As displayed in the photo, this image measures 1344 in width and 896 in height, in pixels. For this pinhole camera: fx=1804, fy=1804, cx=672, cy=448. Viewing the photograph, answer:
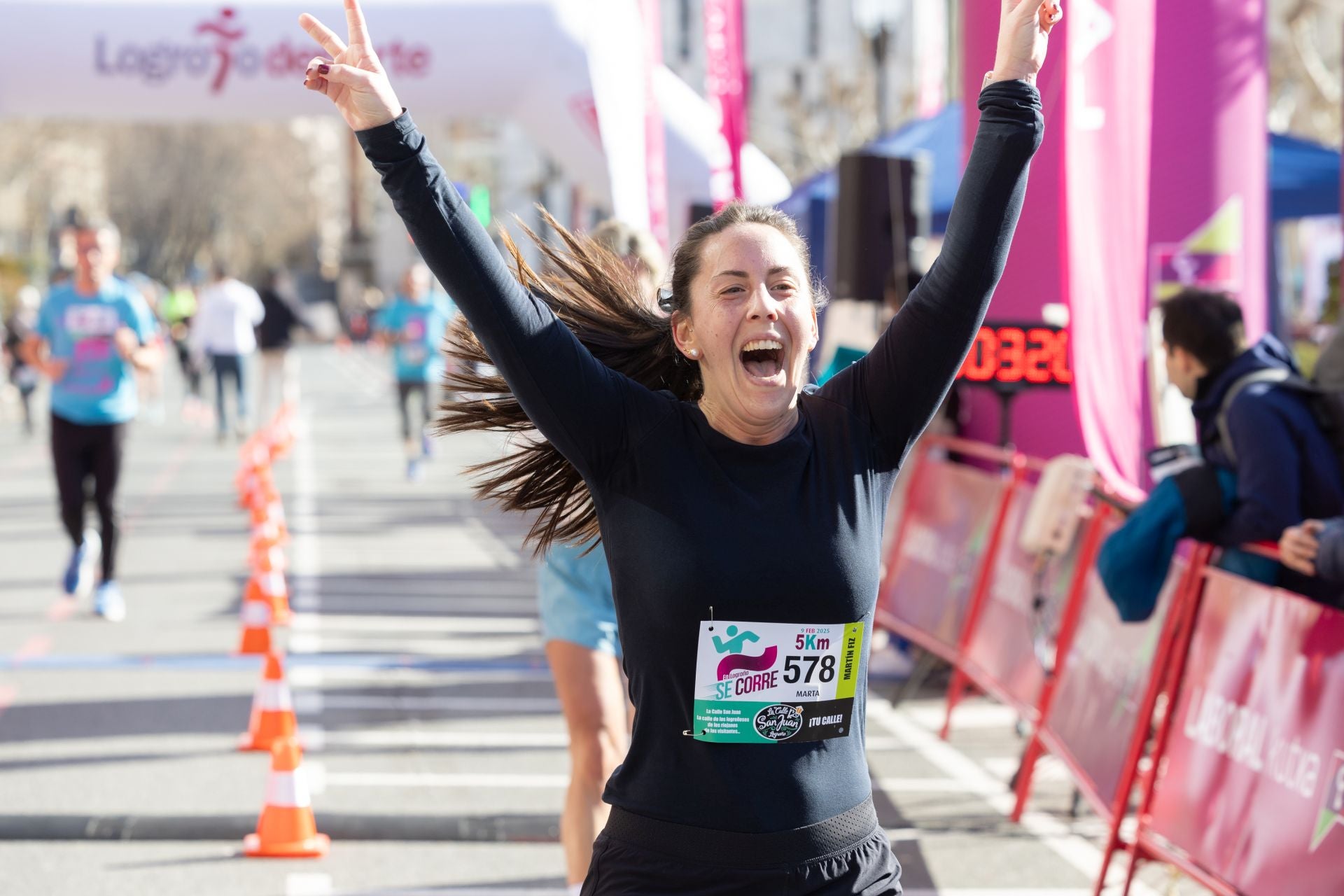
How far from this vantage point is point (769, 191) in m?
12.6

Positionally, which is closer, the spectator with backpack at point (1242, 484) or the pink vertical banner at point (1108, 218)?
the spectator with backpack at point (1242, 484)

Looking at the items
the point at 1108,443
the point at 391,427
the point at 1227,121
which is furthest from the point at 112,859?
the point at 391,427

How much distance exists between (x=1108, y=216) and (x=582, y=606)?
2492 mm

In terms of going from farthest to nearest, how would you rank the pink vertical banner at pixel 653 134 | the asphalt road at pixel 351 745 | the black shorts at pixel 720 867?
the pink vertical banner at pixel 653 134 < the asphalt road at pixel 351 745 < the black shorts at pixel 720 867

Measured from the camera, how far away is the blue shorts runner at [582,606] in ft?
15.6

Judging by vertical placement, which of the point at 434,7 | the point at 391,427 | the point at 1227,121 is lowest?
the point at 391,427

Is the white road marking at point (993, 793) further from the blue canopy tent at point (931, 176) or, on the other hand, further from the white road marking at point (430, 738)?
the blue canopy tent at point (931, 176)

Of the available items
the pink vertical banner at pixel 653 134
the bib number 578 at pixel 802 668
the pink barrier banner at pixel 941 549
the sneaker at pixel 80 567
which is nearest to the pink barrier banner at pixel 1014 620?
the pink barrier banner at pixel 941 549

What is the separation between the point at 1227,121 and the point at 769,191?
15.5ft

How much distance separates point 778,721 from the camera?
8.79 ft

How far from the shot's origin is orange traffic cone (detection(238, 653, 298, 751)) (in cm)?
676

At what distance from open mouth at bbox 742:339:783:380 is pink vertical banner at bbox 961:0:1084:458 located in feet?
17.4

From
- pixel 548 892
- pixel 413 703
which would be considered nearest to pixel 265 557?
pixel 413 703

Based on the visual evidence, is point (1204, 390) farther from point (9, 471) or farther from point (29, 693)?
point (9, 471)
